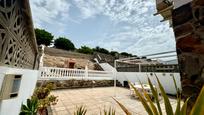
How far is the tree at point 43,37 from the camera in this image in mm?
18594

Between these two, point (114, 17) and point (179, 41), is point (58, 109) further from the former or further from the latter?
point (114, 17)

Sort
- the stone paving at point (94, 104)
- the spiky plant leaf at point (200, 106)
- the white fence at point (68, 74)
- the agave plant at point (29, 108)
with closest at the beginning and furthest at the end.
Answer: the spiky plant leaf at point (200, 106) → the agave plant at point (29, 108) → the stone paving at point (94, 104) → the white fence at point (68, 74)

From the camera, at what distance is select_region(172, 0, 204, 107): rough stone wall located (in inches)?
59.4

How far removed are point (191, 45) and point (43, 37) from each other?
20378 mm

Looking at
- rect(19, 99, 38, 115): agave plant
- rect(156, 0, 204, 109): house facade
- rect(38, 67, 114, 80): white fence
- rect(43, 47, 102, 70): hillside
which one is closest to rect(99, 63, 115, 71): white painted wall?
rect(43, 47, 102, 70): hillside

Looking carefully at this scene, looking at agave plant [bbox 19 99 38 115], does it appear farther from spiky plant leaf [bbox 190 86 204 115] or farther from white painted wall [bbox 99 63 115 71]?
white painted wall [bbox 99 63 115 71]

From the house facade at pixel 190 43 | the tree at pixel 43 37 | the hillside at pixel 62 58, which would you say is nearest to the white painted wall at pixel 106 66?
the hillside at pixel 62 58

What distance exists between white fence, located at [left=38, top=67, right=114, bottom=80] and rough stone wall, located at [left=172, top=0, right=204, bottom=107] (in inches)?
285

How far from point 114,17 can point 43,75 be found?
208 inches

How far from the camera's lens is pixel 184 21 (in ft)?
5.67

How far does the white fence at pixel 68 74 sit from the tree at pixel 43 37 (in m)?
12.6

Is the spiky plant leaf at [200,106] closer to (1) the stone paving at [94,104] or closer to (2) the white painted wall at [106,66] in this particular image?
(1) the stone paving at [94,104]

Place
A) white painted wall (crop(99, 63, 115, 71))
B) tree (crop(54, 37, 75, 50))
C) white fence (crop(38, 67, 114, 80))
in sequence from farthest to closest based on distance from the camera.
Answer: tree (crop(54, 37, 75, 50)) → white painted wall (crop(99, 63, 115, 71)) → white fence (crop(38, 67, 114, 80))

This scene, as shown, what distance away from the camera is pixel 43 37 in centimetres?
1914
